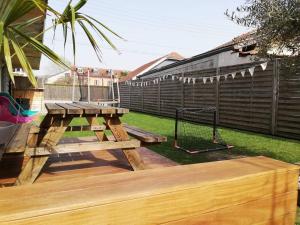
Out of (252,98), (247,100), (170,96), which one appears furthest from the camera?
(170,96)

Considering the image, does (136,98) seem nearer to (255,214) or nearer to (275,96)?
(275,96)

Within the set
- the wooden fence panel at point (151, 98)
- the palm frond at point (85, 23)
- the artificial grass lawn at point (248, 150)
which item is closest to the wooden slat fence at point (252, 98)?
the artificial grass lawn at point (248, 150)

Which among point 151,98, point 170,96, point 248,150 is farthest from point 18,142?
point 151,98

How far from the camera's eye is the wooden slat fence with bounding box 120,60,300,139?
6449 millimetres

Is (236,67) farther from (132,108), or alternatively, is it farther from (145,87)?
(132,108)

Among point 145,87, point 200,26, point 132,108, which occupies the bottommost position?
point 132,108

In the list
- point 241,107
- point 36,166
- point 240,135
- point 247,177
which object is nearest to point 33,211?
point 247,177

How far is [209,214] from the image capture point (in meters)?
1.38

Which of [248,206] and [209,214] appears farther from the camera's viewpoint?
[248,206]

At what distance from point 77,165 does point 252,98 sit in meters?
5.67

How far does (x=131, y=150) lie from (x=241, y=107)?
5.73 metres

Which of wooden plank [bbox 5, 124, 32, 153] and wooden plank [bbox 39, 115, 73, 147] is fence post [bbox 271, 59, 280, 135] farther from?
wooden plank [bbox 5, 124, 32, 153]

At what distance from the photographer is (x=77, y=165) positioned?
134 inches

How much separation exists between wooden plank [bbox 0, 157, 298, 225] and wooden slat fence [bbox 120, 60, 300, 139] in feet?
7.66
